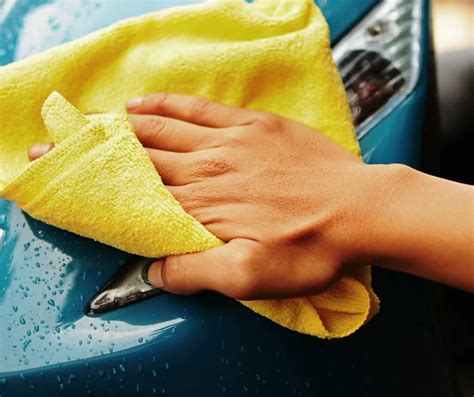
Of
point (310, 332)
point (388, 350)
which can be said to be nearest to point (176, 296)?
point (310, 332)

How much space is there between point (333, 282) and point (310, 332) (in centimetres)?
7

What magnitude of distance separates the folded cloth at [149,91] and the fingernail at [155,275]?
2 centimetres

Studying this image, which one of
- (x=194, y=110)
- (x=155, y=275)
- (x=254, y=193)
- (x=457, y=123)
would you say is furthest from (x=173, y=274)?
(x=457, y=123)

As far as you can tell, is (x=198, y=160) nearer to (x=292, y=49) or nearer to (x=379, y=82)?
(x=292, y=49)

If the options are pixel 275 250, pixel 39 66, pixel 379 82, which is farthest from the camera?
pixel 379 82

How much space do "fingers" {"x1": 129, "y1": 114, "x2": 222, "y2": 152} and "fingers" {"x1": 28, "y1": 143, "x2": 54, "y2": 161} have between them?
0.11 m

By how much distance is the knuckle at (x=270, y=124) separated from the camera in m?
0.93

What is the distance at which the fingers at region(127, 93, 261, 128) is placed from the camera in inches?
37.3

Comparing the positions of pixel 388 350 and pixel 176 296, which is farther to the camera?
pixel 388 350

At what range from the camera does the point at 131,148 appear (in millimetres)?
842

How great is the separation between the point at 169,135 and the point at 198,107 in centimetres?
6

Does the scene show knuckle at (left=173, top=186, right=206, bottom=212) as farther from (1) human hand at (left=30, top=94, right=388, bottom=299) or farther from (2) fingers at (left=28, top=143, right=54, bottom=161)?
(2) fingers at (left=28, top=143, right=54, bottom=161)

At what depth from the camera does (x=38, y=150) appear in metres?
0.91

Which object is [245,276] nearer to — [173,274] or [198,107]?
[173,274]
